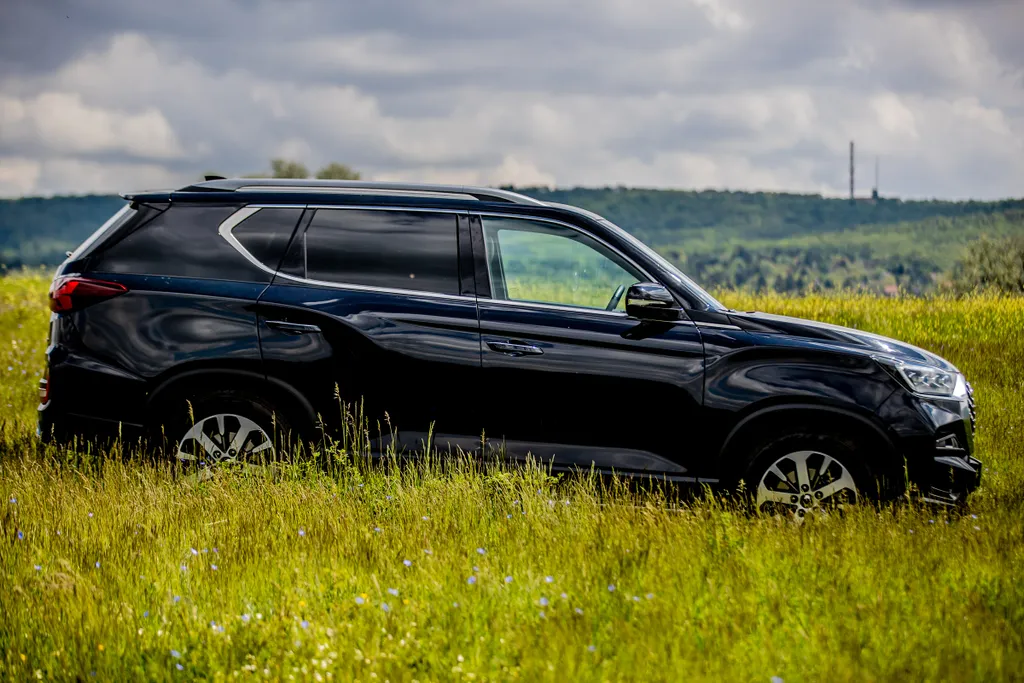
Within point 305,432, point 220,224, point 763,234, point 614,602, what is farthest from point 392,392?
point 763,234

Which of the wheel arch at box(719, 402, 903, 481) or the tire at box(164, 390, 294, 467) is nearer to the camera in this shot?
the wheel arch at box(719, 402, 903, 481)

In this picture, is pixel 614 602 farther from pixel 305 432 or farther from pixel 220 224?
pixel 220 224

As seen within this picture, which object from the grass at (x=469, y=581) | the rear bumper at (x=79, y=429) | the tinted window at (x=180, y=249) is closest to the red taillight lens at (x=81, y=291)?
the tinted window at (x=180, y=249)

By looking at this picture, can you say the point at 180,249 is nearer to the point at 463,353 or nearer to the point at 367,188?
the point at 367,188

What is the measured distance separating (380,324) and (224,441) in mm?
1186

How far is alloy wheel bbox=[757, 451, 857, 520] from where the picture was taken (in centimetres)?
554

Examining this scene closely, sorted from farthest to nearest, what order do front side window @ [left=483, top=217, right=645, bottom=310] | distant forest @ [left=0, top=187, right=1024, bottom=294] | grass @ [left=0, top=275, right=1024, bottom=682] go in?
distant forest @ [left=0, top=187, right=1024, bottom=294] < front side window @ [left=483, top=217, right=645, bottom=310] < grass @ [left=0, top=275, right=1024, bottom=682]

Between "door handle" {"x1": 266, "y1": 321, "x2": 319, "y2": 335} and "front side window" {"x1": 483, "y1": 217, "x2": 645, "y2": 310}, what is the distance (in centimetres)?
109

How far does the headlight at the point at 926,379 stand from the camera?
5645 mm

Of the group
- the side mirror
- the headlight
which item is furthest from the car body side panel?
the headlight

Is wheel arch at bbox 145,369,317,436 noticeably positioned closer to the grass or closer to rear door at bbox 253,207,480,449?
rear door at bbox 253,207,480,449

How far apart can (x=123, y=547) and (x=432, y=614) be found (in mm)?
1789

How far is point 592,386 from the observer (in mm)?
5629

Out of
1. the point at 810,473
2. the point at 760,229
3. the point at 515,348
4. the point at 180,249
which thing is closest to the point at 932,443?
the point at 810,473
